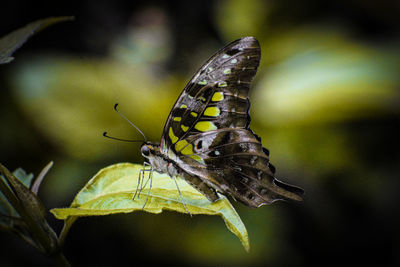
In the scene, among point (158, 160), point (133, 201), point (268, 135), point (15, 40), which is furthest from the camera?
point (268, 135)

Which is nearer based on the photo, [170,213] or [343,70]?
[170,213]

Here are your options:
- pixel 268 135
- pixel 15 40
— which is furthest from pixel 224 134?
pixel 268 135

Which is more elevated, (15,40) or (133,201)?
(15,40)

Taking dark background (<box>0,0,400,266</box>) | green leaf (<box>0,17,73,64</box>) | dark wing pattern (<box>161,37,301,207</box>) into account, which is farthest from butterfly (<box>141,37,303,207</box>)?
dark background (<box>0,0,400,266</box>)

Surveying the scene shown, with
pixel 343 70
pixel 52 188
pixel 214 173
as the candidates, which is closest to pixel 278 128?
pixel 343 70

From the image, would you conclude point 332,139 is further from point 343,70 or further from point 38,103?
point 38,103

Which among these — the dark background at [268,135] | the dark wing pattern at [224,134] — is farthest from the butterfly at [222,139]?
the dark background at [268,135]

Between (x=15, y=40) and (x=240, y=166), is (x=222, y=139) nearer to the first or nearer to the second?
(x=240, y=166)
